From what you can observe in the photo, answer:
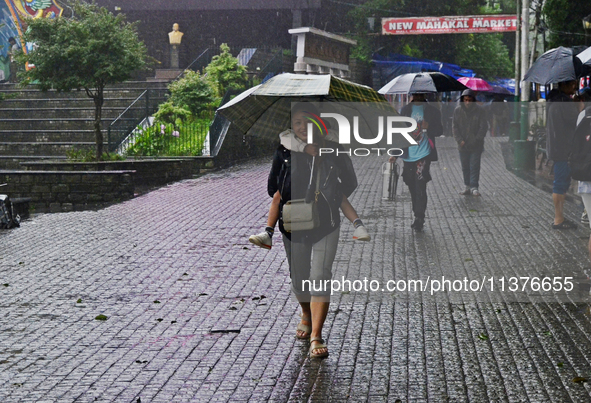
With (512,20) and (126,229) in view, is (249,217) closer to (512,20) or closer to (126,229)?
(126,229)

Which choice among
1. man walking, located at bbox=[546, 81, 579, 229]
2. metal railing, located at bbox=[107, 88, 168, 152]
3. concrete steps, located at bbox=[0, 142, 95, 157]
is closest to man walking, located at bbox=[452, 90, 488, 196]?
man walking, located at bbox=[546, 81, 579, 229]

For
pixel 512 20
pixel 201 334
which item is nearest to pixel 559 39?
pixel 201 334

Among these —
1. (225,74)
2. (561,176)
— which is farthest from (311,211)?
(225,74)

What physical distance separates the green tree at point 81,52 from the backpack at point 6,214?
6716 mm

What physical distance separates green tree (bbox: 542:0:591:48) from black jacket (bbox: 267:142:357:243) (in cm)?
1287

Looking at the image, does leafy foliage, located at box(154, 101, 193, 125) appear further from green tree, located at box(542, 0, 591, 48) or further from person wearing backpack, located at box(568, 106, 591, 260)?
person wearing backpack, located at box(568, 106, 591, 260)

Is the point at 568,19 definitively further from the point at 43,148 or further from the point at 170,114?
the point at 43,148

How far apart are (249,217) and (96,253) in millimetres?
3470

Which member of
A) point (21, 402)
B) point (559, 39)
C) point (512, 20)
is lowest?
point (21, 402)

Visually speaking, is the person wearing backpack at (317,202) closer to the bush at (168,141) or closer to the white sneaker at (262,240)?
the white sneaker at (262,240)

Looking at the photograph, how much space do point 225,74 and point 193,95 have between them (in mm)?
2928

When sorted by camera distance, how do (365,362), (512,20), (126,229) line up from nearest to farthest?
(365,362) → (126,229) → (512,20)

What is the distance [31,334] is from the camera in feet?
21.7

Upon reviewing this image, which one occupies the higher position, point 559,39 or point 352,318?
point 559,39
